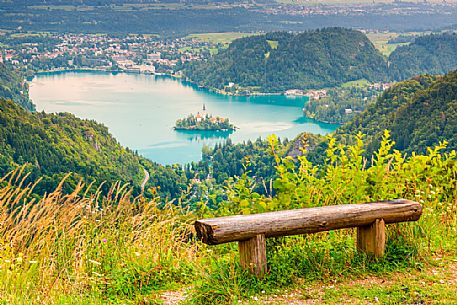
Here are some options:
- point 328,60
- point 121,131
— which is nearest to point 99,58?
point 328,60

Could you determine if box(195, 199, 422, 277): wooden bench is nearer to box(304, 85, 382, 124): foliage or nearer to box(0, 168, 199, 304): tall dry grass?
box(0, 168, 199, 304): tall dry grass

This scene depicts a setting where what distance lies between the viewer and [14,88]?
88000mm

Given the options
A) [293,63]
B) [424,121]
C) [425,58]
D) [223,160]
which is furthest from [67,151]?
[425,58]

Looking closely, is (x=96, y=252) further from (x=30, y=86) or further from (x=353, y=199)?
(x=30, y=86)

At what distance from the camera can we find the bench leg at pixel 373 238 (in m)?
3.33

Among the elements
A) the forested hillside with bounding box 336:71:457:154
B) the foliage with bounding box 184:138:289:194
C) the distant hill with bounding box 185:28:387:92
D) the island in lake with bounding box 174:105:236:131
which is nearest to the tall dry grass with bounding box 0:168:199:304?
the forested hillside with bounding box 336:71:457:154

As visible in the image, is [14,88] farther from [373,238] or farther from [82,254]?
[373,238]

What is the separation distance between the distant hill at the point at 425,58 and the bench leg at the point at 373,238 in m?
112

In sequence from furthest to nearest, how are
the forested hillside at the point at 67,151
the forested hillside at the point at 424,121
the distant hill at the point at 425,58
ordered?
the distant hill at the point at 425,58 < the forested hillside at the point at 67,151 < the forested hillside at the point at 424,121

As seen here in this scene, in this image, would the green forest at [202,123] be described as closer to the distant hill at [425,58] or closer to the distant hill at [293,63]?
the distant hill at [293,63]

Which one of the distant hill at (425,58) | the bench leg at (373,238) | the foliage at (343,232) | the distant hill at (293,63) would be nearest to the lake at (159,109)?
the distant hill at (293,63)

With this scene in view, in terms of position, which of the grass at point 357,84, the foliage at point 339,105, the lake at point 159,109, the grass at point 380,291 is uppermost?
the grass at point 380,291

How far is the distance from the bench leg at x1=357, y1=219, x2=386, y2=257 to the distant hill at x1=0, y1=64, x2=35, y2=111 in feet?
252

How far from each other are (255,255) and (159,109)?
74.1 meters
